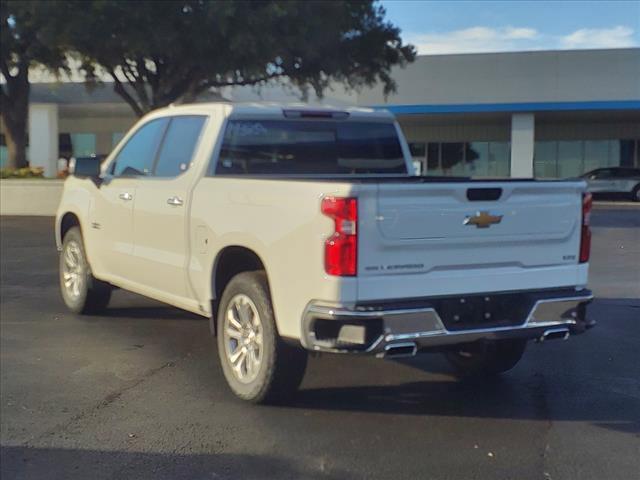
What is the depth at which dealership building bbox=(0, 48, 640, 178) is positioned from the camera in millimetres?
34156

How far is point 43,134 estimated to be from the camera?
35.9 meters

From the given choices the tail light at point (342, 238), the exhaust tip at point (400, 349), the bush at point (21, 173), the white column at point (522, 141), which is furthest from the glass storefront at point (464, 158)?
the tail light at point (342, 238)

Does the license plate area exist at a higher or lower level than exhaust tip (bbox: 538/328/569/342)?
higher

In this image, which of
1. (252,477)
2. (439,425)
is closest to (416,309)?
(439,425)

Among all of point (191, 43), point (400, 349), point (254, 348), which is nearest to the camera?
point (400, 349)

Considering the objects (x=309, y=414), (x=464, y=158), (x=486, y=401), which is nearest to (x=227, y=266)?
(x=309, y=414)

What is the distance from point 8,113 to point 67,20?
643 centimetres

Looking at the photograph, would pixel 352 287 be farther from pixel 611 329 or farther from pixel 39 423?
pixel 611 329

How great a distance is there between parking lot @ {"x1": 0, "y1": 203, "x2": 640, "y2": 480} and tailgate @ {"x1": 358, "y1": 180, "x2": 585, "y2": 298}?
94 centimetres

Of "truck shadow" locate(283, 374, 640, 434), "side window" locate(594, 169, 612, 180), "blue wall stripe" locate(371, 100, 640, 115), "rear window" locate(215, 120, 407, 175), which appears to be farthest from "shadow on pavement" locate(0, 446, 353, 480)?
"side window" locate(594, 169, 612, 180)

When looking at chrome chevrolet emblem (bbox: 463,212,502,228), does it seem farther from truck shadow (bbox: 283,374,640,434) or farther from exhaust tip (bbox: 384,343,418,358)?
truck shadow (bbox: 283,374,640,434)

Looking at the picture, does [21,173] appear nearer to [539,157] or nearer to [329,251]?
[329,251]

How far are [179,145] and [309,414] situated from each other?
2650 millimetres

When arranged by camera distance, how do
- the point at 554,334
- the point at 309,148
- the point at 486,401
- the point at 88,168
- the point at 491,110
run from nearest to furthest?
the point at 554,334
the point at 486,401
the point at 309,148
the point at 88,168
the point at 491,110
